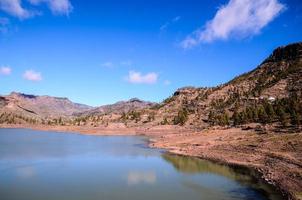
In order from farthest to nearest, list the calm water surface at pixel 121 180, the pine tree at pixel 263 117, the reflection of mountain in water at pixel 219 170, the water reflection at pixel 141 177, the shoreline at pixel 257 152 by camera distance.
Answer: the pine tree at pixel 263 117 < the water reflection at pixel 141 177 < the shoreline at pixel 257 152 < the reflection of mountain in water at pixel 219 170 < the calm water surface at pixel 121 180

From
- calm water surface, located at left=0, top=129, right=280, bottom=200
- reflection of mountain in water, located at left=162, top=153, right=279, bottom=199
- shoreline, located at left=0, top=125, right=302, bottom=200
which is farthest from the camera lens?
shoreline, located at left=0, top=125, right=302, bottom=200

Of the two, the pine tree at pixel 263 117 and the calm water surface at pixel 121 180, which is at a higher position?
the pine tree at pixel 263 117

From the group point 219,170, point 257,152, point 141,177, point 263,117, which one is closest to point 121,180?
point 141,177

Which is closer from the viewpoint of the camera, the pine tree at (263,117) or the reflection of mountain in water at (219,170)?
the reflection of mountain in water at (219,170)

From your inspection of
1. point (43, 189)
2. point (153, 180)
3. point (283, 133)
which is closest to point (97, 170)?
point (153, 180)

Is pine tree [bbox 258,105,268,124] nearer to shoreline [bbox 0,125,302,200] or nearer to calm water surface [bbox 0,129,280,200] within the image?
shoreline [bbox 0,125,302,200]

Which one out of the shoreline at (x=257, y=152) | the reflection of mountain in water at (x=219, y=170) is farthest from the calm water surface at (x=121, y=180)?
the shoreline at (x=257, y=152)

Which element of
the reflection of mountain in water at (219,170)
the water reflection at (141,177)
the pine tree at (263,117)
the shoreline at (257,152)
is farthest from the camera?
the pine tree at (263,117)

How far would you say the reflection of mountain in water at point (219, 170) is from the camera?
43388mm

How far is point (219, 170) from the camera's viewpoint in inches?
2237

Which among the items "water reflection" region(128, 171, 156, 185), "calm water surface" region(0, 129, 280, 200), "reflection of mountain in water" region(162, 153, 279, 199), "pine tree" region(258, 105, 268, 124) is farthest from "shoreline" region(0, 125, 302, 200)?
"water reflection" region(128, 171, 156, 185)

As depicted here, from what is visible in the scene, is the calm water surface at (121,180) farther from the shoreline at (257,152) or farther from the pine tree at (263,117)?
the pine tree at (263,117)

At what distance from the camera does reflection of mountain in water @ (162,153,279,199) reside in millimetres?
43388

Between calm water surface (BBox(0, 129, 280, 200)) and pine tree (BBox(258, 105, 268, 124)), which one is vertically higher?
pine tree (BBox(258, 105, 268, 124))
